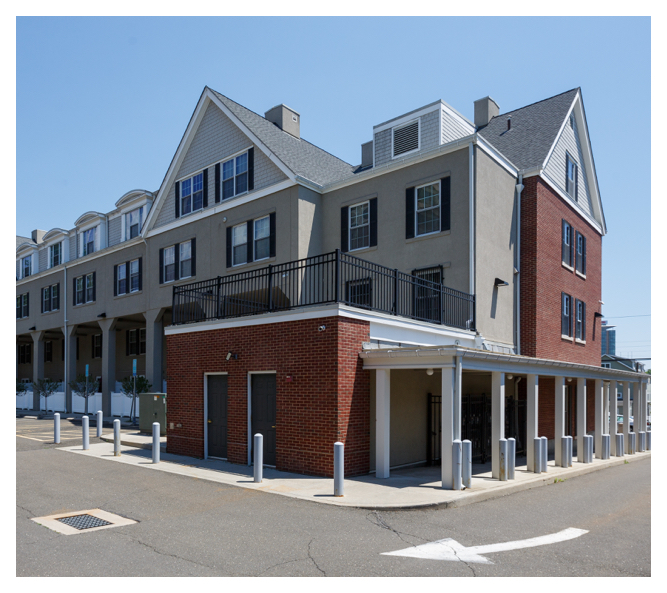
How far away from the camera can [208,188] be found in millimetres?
23547

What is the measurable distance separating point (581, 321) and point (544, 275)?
15.8ft

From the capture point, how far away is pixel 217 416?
15.0 m

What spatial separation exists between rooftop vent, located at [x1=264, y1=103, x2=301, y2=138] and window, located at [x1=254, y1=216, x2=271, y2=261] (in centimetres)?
614

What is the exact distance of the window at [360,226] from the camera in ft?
64.1

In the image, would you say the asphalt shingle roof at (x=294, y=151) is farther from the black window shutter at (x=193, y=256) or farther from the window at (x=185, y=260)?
the window at (x=185, y=260)

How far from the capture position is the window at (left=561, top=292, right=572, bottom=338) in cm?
2128

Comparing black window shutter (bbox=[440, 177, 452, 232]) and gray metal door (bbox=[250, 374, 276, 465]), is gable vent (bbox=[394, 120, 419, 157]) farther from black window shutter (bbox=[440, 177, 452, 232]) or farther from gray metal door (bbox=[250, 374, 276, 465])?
gray metal door (bbox=[250, 374, 276, 465])

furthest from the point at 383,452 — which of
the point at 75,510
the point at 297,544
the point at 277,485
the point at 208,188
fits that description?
the point at 208,188

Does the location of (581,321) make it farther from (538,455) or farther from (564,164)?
(538,455)

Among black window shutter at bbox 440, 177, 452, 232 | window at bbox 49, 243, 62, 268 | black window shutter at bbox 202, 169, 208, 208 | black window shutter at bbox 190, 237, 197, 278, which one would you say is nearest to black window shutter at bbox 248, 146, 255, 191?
black window shutter at bbox 202, 169, 208, 208

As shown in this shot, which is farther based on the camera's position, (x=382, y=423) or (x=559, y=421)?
(x=559, y=421)

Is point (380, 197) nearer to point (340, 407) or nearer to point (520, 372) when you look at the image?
point (520, 372)

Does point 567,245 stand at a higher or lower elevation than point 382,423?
higher

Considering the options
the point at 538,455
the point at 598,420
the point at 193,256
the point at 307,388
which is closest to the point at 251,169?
the point at 193,256
